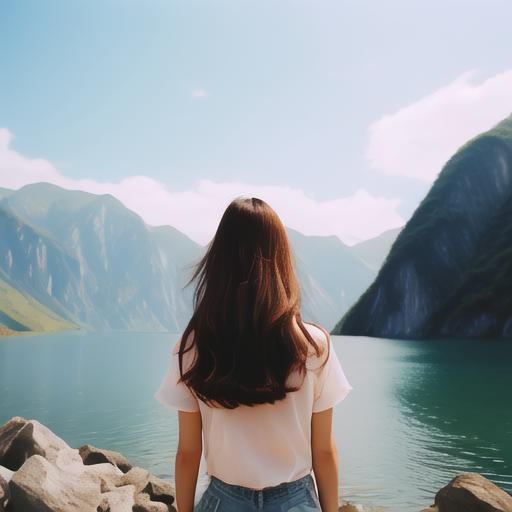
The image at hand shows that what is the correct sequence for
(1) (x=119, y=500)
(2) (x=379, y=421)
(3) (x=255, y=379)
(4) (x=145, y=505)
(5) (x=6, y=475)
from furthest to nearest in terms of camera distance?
(2) (x=379, y=421)
(4) (x=145, y=505)
(1) (x=119, y=500)
(5) (x=6, y=475)
(3) (x=255, y=379)

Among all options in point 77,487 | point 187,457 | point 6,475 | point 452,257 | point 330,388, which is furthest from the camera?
point 452,257

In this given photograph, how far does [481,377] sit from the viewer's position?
161ft

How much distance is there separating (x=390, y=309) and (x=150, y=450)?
147346mm

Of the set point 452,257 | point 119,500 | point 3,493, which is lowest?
point 119,500

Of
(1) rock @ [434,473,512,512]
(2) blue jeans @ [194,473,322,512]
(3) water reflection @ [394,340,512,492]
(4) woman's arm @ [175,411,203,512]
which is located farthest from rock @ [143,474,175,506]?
(2) blue jeans @ [194,473,322,512]

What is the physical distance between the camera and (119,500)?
1075 cm

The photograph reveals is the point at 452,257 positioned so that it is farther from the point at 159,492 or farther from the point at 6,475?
the point at 6,475

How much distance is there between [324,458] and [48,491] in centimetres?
749

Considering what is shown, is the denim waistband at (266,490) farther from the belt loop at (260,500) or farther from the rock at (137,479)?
the rock at (137,479)

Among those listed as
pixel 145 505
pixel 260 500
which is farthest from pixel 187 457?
pixel 145 505

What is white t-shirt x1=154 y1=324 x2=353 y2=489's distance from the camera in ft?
10.8

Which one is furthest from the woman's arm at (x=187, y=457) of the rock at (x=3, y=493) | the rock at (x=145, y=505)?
the rock at (x=145, y=505)

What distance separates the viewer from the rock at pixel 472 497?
1070 centimetres

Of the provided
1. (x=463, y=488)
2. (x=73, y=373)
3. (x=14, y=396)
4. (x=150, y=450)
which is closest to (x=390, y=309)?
(x=73, y=373)
